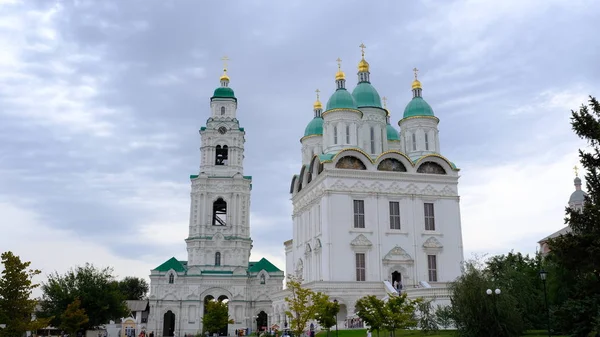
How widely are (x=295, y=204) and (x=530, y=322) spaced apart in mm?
23845

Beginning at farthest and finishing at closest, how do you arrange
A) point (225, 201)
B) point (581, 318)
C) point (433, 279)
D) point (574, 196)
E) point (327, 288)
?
point (574, 196), point (225, 201), point (433, 279), point (327, 288), point (581, 318)

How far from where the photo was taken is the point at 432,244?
147ft

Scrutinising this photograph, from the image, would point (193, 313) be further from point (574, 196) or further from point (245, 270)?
point (574, 196)

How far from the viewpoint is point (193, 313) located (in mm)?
60844

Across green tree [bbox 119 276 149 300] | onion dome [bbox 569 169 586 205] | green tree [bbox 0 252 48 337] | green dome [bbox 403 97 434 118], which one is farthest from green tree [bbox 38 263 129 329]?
onion dome [bbox 569 169 586 205]

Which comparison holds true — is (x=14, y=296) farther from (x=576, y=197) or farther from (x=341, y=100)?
(x=576, y=197)

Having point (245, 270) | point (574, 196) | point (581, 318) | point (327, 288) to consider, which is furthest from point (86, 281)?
point (574, 196)

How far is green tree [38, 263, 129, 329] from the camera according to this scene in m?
42.0

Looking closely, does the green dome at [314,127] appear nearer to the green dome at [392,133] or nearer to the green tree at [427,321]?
the green dome at [392,133]

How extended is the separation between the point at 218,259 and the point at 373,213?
2458 centimetres

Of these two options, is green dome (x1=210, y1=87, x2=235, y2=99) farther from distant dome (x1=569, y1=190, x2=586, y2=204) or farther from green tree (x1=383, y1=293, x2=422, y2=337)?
distant dome (x1=569, y1=190, x2=586, y2=204)

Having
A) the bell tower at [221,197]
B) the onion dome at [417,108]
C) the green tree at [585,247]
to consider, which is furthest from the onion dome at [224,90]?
the green tree at [585,247]

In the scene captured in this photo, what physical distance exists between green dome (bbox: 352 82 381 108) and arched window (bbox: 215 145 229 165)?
20.3m

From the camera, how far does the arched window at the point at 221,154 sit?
6719 cm
